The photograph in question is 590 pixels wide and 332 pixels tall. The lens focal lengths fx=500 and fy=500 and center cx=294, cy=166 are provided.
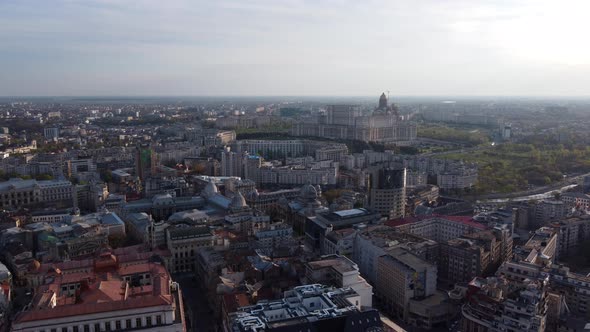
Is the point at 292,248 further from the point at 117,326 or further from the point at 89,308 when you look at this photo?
the point at 89,308

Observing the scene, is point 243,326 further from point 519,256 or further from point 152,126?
point 152,126

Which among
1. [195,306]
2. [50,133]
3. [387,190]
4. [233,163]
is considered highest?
[387,190]

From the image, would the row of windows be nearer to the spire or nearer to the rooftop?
the rooftop

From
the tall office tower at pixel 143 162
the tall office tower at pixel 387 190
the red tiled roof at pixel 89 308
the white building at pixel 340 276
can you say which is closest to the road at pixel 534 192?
the tall office tower at pixel 387 190

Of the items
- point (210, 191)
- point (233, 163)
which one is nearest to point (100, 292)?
point (210, 191)

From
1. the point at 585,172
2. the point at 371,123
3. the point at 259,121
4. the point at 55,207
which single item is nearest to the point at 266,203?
A: the point at 55,207

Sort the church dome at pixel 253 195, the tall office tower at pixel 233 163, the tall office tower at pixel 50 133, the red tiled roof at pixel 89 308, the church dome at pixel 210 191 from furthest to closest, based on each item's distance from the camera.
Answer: the tall office tower at pixel 50 133 < the tall office tower at pixel 233 163 < the church dome at pixel 210 191 < the church dome at pixel 253 195 < the red tiled roof at pixel 89 308

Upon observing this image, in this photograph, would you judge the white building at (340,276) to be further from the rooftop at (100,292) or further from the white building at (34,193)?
the white building at (34,193)

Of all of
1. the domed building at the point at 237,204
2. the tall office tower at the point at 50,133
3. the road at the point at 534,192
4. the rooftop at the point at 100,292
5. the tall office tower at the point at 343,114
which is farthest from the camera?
the tall office tower at the point at 343,114

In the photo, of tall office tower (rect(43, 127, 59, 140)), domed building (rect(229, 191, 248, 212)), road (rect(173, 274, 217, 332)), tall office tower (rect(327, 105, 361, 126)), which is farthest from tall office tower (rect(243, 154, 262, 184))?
tall office tower (rect(43, 127, 59, 140))
